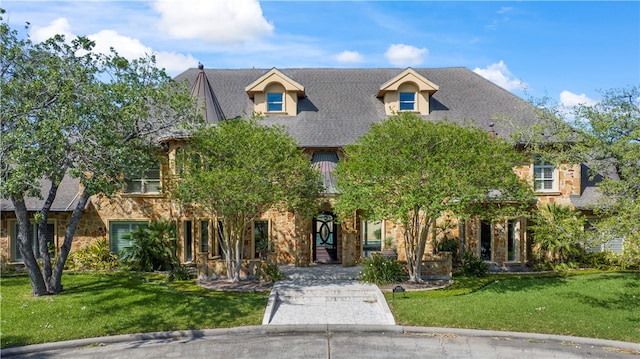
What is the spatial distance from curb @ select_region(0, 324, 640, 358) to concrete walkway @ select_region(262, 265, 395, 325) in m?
0.37

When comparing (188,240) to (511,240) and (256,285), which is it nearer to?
(256,285)

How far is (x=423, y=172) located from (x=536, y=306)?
18.8 ft

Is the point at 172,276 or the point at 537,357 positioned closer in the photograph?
the point at 537,357

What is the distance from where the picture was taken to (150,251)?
2120 centimetres

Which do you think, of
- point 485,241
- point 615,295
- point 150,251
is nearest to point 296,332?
point 150,251

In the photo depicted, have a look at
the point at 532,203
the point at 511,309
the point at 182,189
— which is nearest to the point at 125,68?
the point at 182,189

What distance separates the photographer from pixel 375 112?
2511 cm

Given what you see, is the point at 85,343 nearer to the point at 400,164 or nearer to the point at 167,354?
the point at 167,354

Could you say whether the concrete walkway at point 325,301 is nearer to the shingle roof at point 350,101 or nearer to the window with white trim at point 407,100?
the shingle roof at point 350,101

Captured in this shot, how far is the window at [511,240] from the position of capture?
22.8 meters

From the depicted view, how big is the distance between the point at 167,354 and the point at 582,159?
1453 cm

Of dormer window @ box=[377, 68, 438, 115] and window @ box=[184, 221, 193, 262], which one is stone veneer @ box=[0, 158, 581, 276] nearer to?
window @ box=[184, 221, 193, 262]

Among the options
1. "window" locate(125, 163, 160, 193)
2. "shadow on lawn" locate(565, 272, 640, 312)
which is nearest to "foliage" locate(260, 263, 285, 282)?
"window" locate(125, 163, 160, 193)

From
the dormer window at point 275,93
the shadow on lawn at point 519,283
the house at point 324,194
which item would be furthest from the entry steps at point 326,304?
the dormer window at point 275,93
